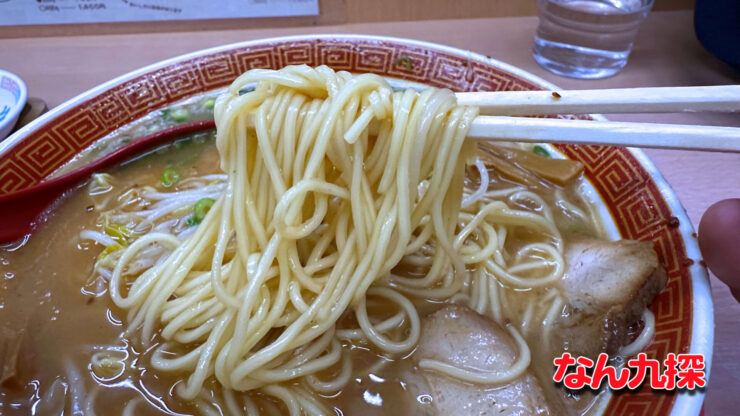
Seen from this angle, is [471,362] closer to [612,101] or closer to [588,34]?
[612,101]

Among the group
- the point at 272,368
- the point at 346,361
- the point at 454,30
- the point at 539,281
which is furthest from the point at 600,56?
the point at 272,368

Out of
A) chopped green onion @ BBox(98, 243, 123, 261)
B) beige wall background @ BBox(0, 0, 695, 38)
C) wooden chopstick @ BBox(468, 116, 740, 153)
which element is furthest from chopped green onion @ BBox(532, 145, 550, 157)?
chopped green onion @ BBox(98, 243, 123, 261)

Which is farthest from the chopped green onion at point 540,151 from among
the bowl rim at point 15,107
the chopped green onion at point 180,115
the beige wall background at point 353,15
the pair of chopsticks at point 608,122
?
the bowl rim at point 15,107

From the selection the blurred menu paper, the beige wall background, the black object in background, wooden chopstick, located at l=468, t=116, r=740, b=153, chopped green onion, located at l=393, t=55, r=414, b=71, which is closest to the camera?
wooden chopstick, located at l=468, t=116, r=740, b=153

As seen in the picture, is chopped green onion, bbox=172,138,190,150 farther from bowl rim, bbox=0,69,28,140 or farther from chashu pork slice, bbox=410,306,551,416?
chashu pork slice, bbox=410,306,551,416

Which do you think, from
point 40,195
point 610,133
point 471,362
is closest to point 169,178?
point 40,195
